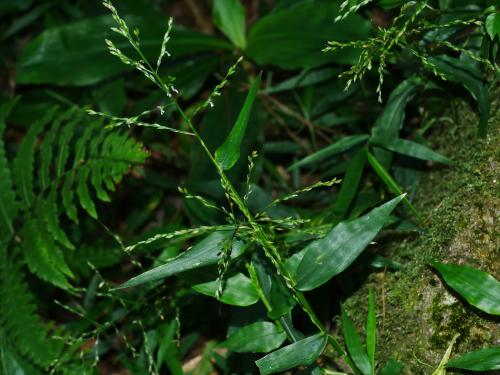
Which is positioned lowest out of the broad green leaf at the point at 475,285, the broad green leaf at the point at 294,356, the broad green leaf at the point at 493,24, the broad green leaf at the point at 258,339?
the broad green leaf at the point at 258,339

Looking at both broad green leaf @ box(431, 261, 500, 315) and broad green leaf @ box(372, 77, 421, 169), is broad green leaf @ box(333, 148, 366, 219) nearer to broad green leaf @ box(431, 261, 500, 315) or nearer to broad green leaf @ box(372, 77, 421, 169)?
broad green leaf @ box(372, 77, 421, 169)

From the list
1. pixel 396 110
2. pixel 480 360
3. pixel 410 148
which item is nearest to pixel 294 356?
pixel 480 360

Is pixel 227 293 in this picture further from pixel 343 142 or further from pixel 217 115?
pixel 217 115

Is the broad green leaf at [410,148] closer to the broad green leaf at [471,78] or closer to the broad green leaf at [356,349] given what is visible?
the broad green leaf at [471,78]

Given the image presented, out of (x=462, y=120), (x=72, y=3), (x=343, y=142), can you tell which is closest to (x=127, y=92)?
(x=72, y=3)

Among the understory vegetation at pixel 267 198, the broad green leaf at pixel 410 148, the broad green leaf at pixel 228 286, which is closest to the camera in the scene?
the understory vegetation at pixel 267 198

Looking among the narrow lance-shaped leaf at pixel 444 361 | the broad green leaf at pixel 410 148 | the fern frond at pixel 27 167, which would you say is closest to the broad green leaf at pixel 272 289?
the narrow lance-shaped leaf at pixel 444 361
